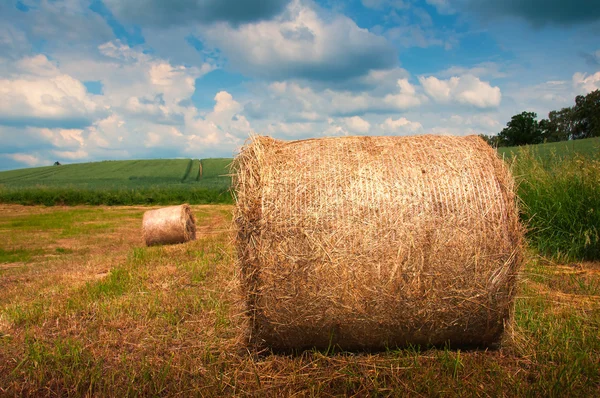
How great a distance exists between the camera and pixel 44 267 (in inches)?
400

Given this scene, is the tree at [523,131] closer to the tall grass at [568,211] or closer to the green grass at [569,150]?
the green grass at [569,150]

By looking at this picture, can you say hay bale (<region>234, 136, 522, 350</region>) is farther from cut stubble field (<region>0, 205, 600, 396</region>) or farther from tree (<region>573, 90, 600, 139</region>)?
tree (<region>573, 90, 600, 139</region>)

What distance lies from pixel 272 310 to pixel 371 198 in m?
1.39

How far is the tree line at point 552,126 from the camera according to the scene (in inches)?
2130

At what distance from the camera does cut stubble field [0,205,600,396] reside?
3750mm

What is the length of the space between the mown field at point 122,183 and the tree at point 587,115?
4272cm

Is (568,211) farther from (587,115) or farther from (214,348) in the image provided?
(587,115)

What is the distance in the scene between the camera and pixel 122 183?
3994cm

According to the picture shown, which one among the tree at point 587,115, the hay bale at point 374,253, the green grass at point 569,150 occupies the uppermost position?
the tree at point 587,115

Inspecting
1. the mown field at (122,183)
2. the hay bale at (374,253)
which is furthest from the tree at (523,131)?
the hay bale at (374,253)

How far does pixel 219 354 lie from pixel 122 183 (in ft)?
128

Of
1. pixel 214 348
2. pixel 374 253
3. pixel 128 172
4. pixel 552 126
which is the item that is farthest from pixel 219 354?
pixel 552 126

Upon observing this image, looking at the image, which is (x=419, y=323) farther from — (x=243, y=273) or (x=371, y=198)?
(x=243, y=273)

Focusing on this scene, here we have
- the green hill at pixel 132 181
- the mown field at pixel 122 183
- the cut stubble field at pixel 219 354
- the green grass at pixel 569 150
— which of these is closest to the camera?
the cut stubble field at pixel 219 354
